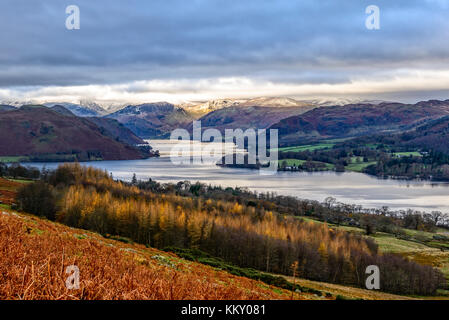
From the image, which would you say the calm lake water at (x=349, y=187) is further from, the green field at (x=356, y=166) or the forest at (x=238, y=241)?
the forest at (x=238, y=241)

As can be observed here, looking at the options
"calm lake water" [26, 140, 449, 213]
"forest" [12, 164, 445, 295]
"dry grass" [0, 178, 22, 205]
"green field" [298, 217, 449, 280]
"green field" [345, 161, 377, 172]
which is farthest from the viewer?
"green field" [345, 161, 377, 172]

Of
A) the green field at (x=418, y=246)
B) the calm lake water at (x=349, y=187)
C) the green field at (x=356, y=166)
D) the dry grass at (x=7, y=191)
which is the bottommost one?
the green field at (x=418, y=246)

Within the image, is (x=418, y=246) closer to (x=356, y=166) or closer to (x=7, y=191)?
(x=7, y=191)

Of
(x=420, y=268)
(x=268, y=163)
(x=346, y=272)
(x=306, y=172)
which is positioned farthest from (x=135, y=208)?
(x=268, y=163)

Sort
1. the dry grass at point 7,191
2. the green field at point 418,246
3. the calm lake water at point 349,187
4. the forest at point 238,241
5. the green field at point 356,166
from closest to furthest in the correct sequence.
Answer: the forest at point 238,241 < the dry grass at point 7,191 < the green field at point 418,246 < the calm lake water at point 349,187 < the green field at point 356,166

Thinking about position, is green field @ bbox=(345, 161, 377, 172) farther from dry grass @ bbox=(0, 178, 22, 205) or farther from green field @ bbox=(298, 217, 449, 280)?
dry grass @ bbox=(0, 178, 22, 205)

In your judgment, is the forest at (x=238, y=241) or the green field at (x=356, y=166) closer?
the forest at (x=238, y=241)

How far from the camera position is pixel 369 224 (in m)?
79.2

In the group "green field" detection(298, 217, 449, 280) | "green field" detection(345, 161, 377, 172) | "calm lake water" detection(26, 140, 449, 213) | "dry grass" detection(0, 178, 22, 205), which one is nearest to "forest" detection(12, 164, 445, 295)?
"dry grass" detection(0, 178, 22, 205)

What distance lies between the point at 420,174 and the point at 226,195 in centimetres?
11489

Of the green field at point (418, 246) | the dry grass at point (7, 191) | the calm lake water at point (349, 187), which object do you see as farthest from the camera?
the calm lake water at point (349, 187)

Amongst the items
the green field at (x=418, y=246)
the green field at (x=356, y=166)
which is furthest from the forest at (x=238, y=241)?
the green field at (x=356, y=166)

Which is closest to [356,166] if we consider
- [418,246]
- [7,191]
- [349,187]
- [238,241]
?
[349,187]
